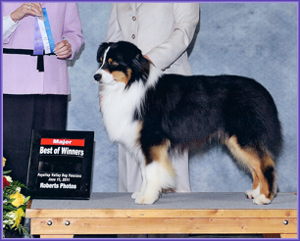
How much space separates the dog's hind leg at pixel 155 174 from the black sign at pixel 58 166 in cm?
38

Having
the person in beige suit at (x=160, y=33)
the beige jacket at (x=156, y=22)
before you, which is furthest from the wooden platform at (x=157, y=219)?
the beige jacket at (x=156, y=22)

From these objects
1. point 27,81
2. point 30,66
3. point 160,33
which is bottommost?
point 27,81

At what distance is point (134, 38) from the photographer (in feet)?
10.6

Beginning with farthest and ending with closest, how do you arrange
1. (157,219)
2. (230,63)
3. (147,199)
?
1. (230,63)
2. (147,199)
3. (157,219)

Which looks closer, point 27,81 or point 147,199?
point 147,199

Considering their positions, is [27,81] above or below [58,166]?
above

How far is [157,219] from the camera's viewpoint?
92.6 inches

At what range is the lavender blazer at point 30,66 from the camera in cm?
280

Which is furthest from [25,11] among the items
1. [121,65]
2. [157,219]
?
Result: [157,219]

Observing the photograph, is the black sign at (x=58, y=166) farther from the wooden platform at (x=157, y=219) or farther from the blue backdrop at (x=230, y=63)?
the blue backdrop at (x=230, y=63)

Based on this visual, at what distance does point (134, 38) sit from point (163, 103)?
805 millimetres

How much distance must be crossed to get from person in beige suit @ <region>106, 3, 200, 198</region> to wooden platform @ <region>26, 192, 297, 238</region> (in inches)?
29.7

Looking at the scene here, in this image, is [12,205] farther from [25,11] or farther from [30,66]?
[25,11]

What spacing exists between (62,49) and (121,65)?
0.51 m
